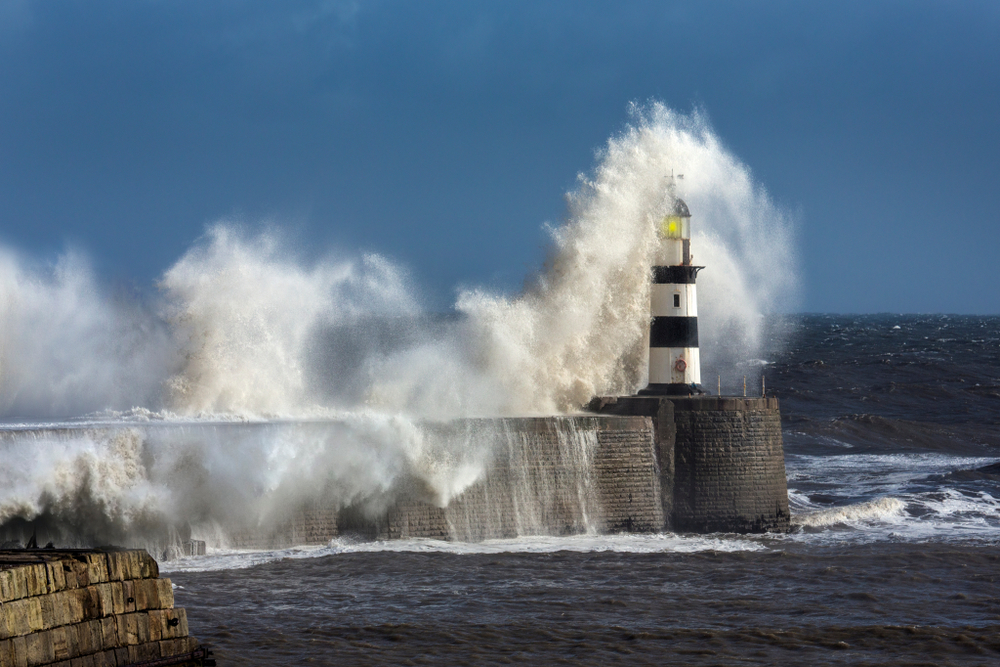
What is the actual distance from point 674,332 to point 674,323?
13 cm

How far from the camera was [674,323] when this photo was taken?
1669 centimetres

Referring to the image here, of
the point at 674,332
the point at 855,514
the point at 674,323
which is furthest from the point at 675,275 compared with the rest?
the point at 855,514

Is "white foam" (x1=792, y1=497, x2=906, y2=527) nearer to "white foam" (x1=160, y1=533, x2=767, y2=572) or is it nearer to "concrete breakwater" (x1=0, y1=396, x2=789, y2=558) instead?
"concrete breakwater" (x1=0, y1=396, x2=789, y2=558)

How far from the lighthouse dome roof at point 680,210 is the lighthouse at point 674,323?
261 millimetres

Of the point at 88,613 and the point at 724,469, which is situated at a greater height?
the point at 88,613

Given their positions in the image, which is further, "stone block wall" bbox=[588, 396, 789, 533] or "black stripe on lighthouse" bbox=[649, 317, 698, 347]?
"black stripe on lighthouse" bbox=[649, 317, 698, 347]

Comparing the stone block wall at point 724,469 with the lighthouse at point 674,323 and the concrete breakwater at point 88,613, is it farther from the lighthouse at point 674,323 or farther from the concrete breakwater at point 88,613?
the concrete breakwater at point 88,613

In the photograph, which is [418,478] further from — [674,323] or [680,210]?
[680,210]

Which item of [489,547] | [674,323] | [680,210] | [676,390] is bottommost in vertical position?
[489,547]

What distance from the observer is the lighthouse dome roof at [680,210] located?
1700cm

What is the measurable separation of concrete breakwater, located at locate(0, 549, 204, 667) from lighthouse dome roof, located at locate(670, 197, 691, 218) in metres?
11.7

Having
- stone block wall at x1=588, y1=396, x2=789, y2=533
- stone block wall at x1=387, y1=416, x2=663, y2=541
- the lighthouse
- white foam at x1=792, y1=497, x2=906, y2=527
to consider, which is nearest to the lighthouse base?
the lighthouse

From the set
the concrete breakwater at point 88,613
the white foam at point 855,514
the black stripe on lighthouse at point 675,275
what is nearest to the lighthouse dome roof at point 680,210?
the black stripe on lighthouse at point 675,275

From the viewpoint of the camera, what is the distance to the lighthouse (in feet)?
54.5
